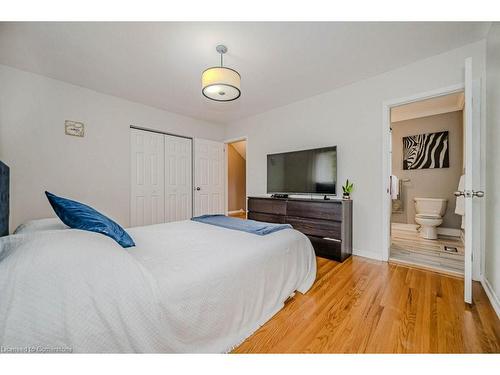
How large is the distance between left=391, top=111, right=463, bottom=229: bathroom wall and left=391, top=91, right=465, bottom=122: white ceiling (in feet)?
0.34

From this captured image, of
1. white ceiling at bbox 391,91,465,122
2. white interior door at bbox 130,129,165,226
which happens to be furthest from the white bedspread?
white ceiling at bbox 391,91,465,122

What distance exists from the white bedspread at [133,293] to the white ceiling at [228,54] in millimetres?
1913

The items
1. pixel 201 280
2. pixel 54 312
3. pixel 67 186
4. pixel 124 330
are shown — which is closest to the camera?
pixel 54 312

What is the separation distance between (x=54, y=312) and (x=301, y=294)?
5.56 feet

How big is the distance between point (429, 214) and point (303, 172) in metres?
2.68

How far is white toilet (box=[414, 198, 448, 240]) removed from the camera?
3.58 m

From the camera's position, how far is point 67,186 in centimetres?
287

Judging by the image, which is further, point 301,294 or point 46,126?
point 46,126

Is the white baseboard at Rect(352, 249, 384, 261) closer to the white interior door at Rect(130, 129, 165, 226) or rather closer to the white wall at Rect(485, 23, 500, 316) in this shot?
the white wall at Rect(485, 23, 500, 316)

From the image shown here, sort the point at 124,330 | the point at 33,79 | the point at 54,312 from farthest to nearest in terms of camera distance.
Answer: the point at 33,79 → the point at 124,330 → the point at 54,312

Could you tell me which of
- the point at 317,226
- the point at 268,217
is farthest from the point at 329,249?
the point at 268,217

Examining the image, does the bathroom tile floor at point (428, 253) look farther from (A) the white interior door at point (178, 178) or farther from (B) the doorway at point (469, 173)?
(A) the white interior door at point (178, 178)

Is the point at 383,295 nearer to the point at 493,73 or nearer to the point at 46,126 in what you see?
the point at 493,73
